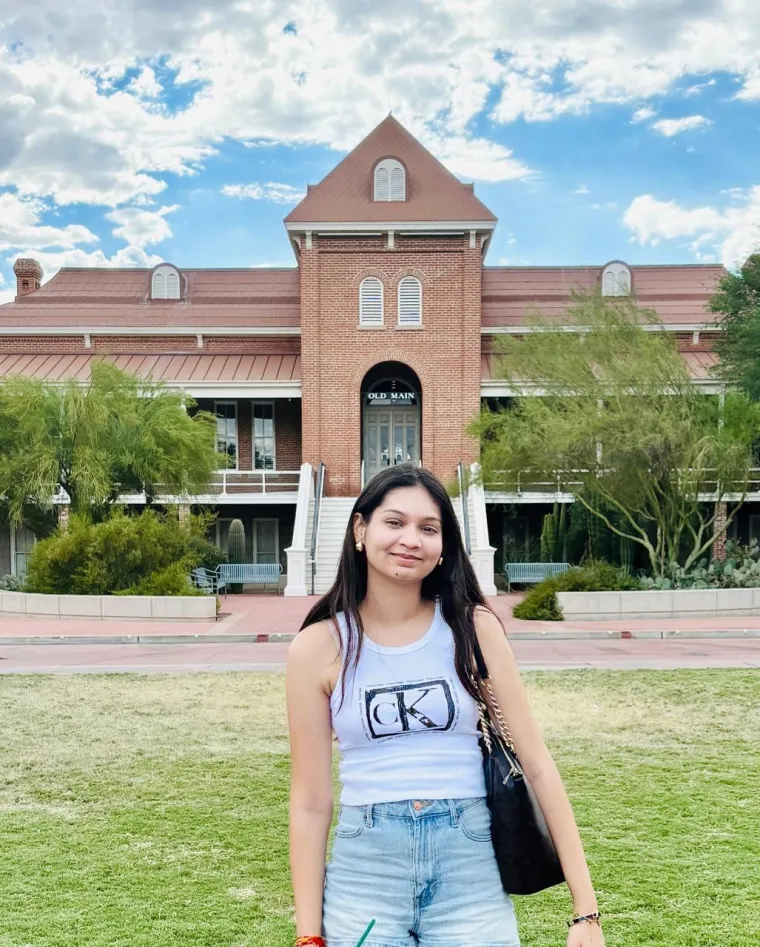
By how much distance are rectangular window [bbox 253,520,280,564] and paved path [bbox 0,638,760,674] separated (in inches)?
547

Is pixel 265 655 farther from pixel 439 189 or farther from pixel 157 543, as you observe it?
pixel 439 189

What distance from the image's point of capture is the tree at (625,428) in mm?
20500

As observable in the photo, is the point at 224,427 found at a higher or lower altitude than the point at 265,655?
higher

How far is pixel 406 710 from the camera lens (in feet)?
7.86

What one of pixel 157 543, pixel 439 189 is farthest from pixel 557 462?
pixel 439 189

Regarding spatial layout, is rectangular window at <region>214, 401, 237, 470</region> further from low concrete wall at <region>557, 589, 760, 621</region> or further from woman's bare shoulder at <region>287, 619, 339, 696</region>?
woman's bare shoulder at <region>287, 619, 339, 696</region>

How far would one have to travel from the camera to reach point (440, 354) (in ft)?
97.9

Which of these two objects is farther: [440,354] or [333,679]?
[440,354]

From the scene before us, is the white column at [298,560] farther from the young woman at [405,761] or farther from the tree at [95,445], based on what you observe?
the young woman at [405,761]

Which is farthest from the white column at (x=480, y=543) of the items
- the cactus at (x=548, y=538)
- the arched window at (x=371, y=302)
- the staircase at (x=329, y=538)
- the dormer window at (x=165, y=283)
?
the dormer window at (x=165, y=283)

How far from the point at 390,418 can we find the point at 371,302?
396 centimetres

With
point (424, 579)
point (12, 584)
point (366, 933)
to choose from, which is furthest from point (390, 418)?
point (366, 933)

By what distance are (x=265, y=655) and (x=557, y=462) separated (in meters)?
8.97

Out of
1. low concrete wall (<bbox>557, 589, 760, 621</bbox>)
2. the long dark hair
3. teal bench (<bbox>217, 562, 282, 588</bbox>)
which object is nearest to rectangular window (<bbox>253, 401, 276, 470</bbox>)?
teal bench (<bbox>217, 562, 282, 588</bbox>)
